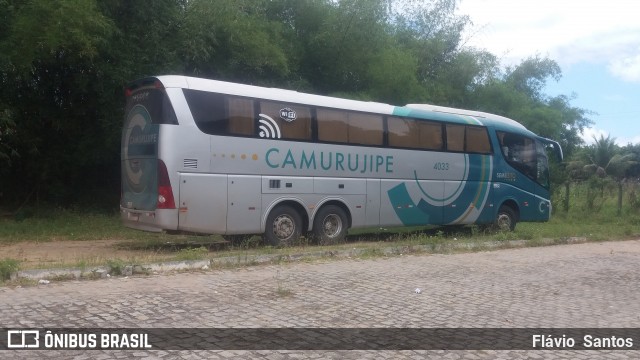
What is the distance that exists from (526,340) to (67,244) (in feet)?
32.9

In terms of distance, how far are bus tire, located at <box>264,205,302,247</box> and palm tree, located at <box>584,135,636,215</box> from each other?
2112cm

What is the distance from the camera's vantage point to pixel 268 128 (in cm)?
1191

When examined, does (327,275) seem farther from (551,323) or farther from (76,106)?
(76,106)

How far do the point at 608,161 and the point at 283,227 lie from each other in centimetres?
2341

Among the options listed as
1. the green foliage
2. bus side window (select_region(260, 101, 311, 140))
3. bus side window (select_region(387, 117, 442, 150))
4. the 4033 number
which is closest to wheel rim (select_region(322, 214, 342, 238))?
bus side window (select_region(260, 101, 311, 140))

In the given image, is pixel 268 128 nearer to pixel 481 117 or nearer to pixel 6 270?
pixel 6 270

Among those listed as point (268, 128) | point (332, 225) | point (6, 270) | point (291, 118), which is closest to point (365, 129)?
point (291, 118)

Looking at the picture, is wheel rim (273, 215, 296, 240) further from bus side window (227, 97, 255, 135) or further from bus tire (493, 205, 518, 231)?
bus tire (493, 205, 518, 231)

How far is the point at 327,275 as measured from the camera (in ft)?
29.2

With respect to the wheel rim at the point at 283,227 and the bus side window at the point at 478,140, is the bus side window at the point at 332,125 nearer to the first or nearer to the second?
the wheel rim at the point at 283,227

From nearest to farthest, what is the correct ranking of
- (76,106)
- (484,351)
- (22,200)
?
(484,351) → (76,106) → (22,200)

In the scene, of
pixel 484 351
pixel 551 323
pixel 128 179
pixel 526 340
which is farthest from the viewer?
pixel 128 179

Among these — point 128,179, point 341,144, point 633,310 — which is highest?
point 341,144

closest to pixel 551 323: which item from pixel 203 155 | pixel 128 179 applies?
pixel 203 155
